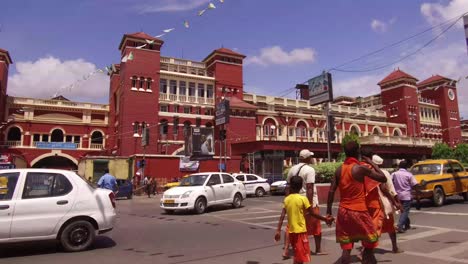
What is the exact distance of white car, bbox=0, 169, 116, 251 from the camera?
671 centimetres

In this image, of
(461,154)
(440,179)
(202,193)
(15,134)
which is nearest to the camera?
(440,179)

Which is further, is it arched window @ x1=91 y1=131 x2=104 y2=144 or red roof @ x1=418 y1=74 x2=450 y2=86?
red roof @ x1=418 y1=74 x2=450 y2=86

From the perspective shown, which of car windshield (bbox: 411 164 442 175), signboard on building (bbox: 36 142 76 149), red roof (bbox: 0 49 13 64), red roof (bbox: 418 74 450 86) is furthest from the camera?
red roof (bbox: 418 74 450 86)

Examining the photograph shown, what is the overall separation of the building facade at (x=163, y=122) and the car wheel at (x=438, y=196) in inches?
729

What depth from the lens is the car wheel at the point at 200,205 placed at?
14594 mm

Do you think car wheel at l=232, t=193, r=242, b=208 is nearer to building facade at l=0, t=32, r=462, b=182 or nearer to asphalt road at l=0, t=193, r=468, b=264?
asphalt road at l=0, t=193, r=468, b=264

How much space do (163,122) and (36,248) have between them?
35106mm

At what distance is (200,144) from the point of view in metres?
33.1

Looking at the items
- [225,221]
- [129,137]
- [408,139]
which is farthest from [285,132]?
[225,221]

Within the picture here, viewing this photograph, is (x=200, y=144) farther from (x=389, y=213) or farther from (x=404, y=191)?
(x=389, y=213)

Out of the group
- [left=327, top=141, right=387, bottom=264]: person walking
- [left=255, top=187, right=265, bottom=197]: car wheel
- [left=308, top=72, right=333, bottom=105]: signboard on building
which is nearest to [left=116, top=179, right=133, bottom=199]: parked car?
[left=255, top=187, right=265, bottom=197]: car wheel

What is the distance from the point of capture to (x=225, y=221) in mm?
12336

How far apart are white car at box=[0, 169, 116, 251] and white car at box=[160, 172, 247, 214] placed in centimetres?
676

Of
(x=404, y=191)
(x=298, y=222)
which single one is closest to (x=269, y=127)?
(x=404, y=191)
